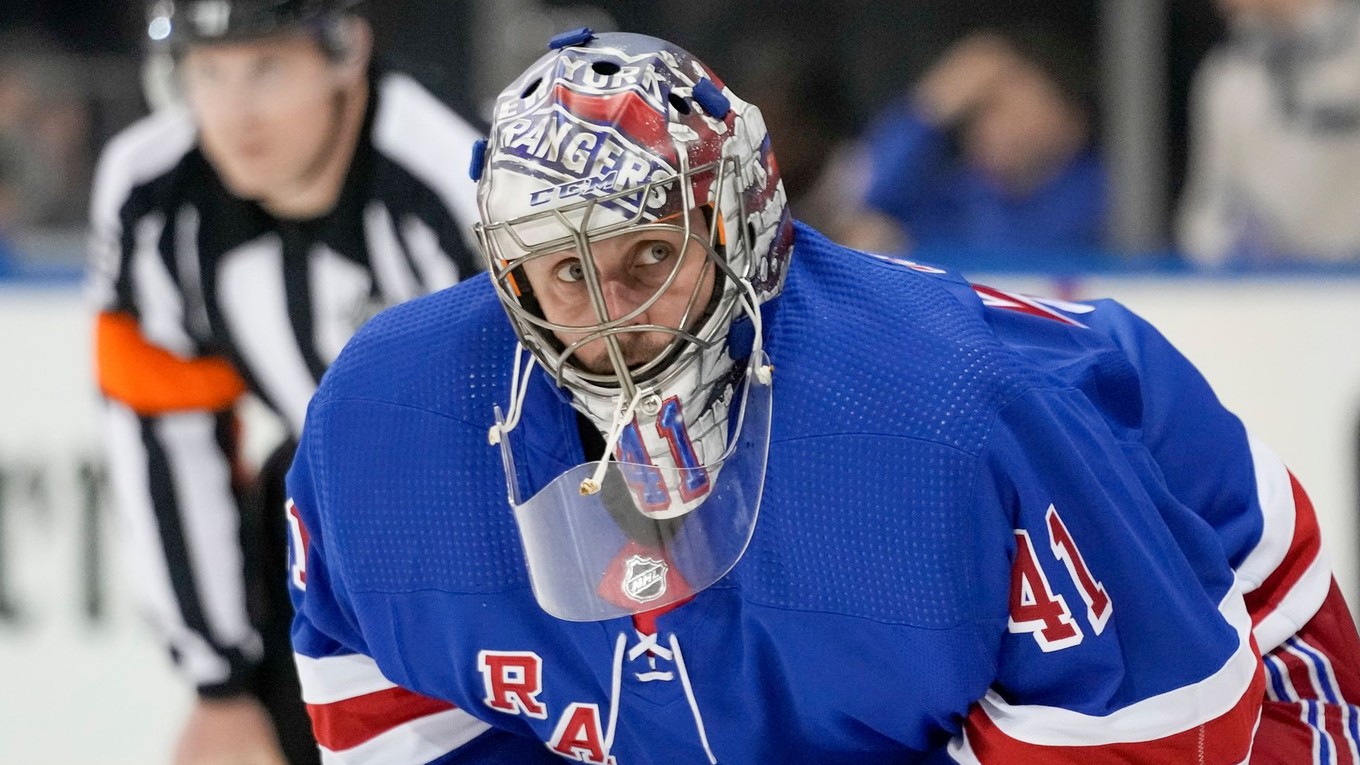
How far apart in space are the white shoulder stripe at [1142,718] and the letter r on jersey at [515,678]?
40 centimetres

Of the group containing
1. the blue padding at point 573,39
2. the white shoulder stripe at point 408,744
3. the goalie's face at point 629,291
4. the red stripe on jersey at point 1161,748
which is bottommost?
the white shoulder stripe at point 408,744

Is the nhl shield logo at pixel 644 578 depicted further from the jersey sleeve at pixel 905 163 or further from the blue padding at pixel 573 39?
the jersey sleeve at pixel 905 163

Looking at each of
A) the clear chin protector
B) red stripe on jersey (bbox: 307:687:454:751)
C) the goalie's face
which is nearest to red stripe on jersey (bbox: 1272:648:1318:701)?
the clear chin protector

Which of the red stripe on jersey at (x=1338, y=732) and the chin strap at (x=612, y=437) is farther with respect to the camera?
the red stripe on jersey at (x=1338, y=732)

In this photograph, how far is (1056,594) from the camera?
1.38 metres

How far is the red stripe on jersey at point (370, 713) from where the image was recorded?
5.44 feet

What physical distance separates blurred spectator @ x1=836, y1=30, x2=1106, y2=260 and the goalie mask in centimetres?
216

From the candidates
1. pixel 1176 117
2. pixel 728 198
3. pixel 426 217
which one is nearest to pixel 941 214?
pixel 1176 117

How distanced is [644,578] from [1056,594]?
326 mm

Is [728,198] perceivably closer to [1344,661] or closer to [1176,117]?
[1344,661]

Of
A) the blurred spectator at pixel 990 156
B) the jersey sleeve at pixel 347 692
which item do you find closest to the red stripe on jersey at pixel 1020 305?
the jersey sleeve at pixel 347 692

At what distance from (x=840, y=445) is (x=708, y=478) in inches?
4.5

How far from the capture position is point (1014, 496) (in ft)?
4.53

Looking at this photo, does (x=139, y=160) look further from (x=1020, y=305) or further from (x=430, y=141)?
(x=1020, y=305)
